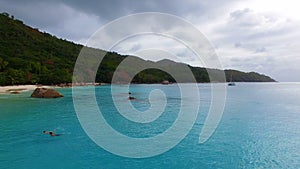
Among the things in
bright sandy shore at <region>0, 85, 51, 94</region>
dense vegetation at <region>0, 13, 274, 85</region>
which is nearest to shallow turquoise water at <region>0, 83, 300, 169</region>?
dense vegetation at <region>0, 13, 274, 85</region>

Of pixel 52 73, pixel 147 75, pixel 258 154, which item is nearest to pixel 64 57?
pixel 52 73

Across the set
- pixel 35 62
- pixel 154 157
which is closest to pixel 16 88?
pixel 35 62

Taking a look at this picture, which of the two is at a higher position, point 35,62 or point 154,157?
point 35,62

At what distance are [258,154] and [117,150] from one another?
28.8ft

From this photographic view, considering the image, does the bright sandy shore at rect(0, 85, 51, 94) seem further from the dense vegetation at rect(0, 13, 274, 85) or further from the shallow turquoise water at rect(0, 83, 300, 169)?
the shallow turquoise water at rect(0, 83, 300, 169)

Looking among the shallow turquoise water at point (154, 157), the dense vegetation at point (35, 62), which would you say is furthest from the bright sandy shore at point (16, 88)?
the shallow turquoise water at point (154, 157)

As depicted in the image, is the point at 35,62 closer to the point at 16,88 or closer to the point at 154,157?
the point at 16,88

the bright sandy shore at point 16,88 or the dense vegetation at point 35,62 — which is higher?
the dense vegetation at point 35,62

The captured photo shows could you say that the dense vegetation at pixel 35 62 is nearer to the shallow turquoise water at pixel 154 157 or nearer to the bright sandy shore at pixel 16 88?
the bright sandy shore at pixel 16 88

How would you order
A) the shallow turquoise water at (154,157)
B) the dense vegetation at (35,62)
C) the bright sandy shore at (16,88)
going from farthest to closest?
the dense vegetation at (35,62) → the bright sandy shore at (16,88) → the shallow turquoise water at (154,157)

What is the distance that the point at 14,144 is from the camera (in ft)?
50.6

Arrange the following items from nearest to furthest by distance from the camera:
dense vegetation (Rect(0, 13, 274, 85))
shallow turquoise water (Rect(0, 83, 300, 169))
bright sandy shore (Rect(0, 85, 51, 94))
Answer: shallow turquoise water (Rect(0, 83, 300, 169))
bright sandy shore (Rect(0, 85, 51, 94))
dense vegetation (Rect(0, 13, 274, 85))

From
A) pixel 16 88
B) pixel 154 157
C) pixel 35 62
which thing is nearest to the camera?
pixel 154 157

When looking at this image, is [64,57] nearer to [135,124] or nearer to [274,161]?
[135,124]
